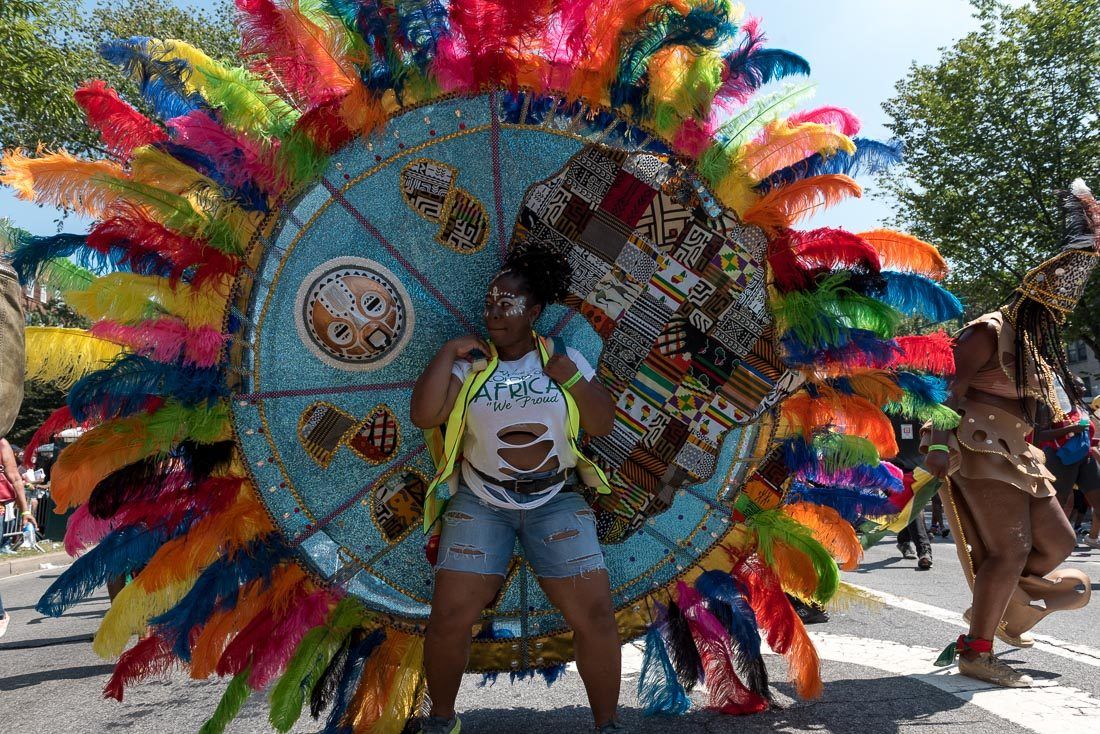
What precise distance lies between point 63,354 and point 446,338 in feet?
4.39

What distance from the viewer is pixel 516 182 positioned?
363cm

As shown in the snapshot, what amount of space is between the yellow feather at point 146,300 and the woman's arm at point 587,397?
46.1 inches

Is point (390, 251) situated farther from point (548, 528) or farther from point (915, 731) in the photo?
point (915, 731)

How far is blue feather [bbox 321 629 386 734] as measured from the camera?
3.40m

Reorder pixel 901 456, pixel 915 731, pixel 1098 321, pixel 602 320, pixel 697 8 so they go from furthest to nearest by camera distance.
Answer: pixel 1098 321
pixel 901 456
pixel 602 320
pixel 915 731
pixel 697 8

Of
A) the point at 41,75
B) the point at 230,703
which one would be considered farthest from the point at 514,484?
the point at 41,75

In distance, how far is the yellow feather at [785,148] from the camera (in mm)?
3551

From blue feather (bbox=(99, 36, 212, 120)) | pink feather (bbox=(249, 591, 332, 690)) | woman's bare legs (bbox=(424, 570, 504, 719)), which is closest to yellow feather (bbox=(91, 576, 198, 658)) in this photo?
pink feather (bbox=(249, 591, 332, 690))

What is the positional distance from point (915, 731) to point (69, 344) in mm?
3348

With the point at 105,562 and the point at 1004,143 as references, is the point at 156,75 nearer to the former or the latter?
the point at 105,562

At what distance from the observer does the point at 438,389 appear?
3.27 metres

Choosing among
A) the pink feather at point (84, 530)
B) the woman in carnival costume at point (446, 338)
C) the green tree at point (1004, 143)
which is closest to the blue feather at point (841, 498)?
the woman in carnival costume at point (446, 338)

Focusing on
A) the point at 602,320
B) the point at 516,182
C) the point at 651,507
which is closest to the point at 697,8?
the point at 516,182

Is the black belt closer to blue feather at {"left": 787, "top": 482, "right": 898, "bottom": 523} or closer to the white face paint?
the white face paint
